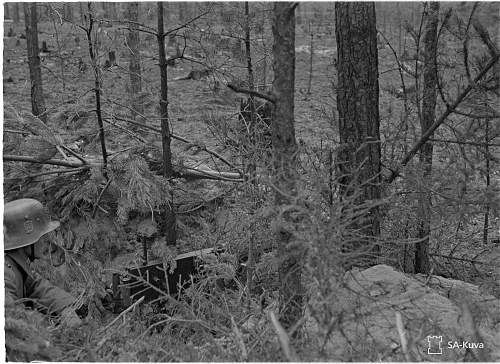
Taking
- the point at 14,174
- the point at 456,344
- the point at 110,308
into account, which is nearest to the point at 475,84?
the point at 456,344

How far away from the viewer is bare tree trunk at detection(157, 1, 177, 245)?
5084 mm

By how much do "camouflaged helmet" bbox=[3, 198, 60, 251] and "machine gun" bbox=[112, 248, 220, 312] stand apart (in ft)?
2.22

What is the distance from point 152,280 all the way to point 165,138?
1.50 metres

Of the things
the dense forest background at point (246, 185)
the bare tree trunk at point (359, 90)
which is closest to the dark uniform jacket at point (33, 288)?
the dense forest background at point (246, 185)

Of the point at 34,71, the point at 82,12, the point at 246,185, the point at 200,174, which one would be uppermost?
the point at 82,12

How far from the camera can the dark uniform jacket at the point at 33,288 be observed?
3.59m

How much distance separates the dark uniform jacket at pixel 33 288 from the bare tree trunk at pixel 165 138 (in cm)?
195

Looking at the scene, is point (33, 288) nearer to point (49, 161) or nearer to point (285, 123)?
point (285, 123)

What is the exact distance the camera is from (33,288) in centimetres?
373

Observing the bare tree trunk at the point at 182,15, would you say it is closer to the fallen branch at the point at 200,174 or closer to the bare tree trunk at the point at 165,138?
the bare tree trunk at the point at 165,138

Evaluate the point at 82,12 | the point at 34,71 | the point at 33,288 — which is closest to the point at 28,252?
the point at 33,288

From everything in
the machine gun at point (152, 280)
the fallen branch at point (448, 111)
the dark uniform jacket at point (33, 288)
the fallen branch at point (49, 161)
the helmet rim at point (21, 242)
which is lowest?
the machine gun at point (152, 280)

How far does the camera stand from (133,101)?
247 inches

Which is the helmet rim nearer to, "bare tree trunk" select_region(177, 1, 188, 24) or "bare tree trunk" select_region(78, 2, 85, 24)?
"bare tree trunk" select_region(78, 2, 85, 24)
